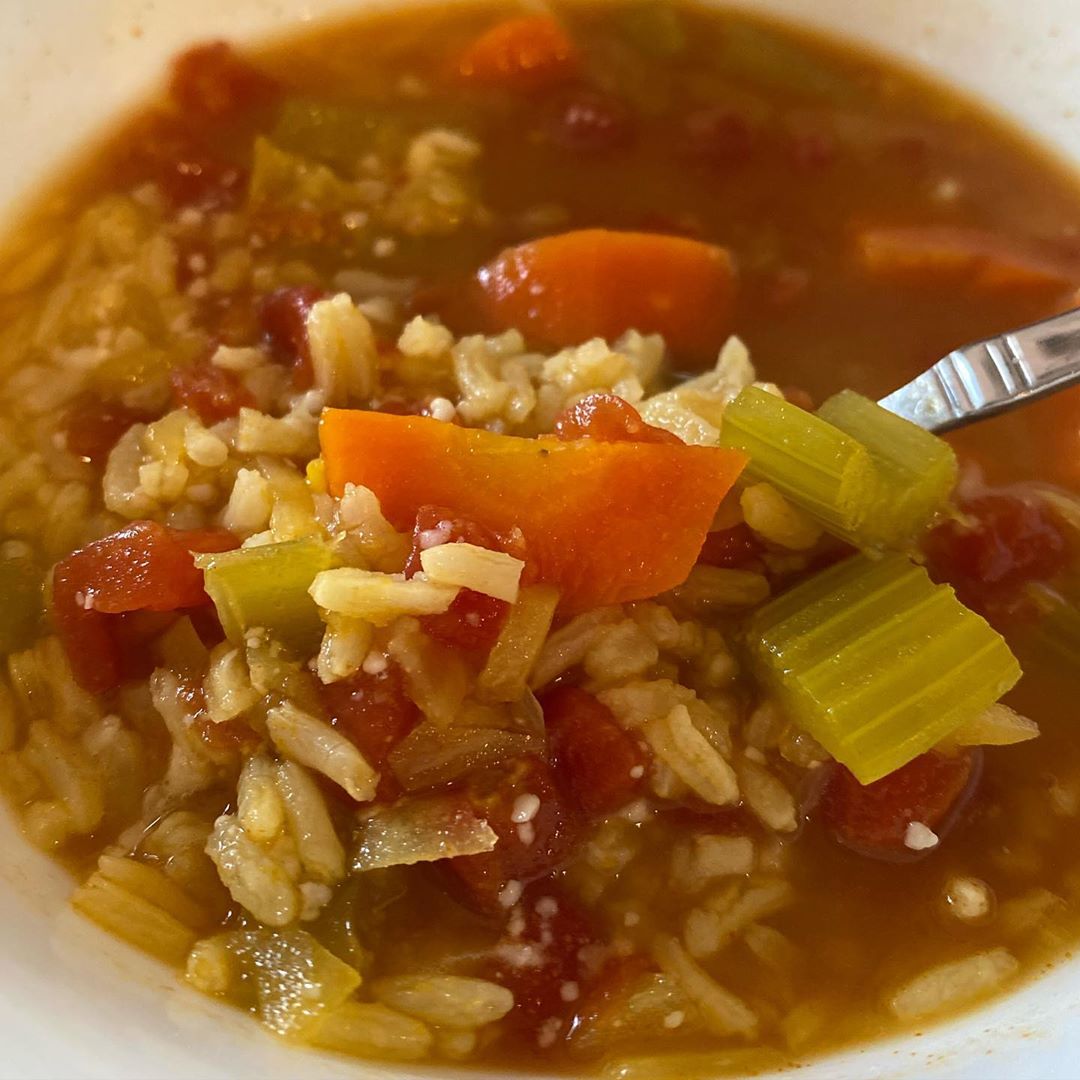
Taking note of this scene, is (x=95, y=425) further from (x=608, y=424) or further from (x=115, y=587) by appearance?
(x=608, y=424)

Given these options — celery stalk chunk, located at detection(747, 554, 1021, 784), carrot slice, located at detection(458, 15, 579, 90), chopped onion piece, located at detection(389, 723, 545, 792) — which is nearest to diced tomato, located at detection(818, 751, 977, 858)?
celery stalk chunk, located at detection(747, 554, 1021, 784)

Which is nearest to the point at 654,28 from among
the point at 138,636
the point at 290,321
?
the point at 290,321

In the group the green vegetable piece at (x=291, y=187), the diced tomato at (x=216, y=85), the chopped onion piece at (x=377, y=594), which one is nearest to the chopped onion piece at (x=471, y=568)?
the chopped onion piece at (x=377, y=594)

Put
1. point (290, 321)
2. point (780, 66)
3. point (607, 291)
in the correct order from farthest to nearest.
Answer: point (780, 66) → point (607, 291) → point (290, 321)

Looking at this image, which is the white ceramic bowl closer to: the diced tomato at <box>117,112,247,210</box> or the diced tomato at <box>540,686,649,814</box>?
the diced tomato at <box>117,112,247,210</box>

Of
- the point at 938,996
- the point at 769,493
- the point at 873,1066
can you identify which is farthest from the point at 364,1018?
the point at 769,493

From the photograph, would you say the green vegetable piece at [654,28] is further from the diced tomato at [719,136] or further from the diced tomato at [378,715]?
the diced tomato at [378,715]
